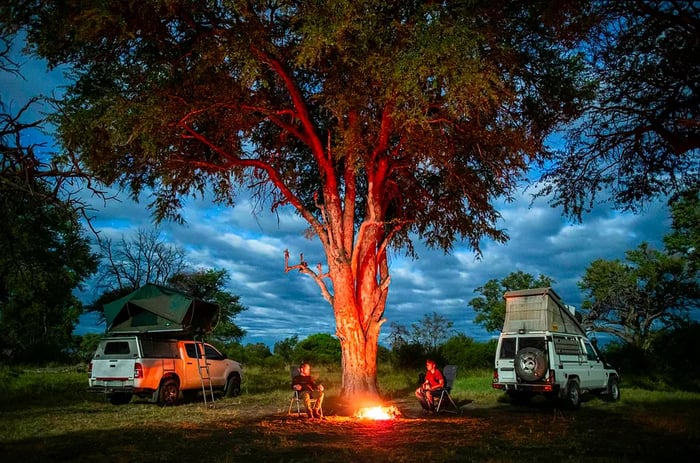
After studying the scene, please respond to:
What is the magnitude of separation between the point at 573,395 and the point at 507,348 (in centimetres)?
208

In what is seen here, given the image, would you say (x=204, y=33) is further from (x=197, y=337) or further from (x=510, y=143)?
(x=197, y=337)

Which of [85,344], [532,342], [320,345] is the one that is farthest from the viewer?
[320,345]

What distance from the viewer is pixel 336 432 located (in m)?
11.2

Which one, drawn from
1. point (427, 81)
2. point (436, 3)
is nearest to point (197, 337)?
point (427, 81)

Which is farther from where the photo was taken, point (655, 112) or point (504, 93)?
point (504, 93)

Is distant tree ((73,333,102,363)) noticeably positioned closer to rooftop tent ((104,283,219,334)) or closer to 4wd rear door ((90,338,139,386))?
rooftop tent ((104,283,219,334))

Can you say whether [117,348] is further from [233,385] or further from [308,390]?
[308,390]

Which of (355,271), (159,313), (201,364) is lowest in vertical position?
(201,364)

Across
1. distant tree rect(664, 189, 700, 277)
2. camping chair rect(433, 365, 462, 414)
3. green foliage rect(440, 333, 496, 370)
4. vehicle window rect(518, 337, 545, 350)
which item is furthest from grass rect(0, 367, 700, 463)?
distant tree rect(664, 189, 700, 277)

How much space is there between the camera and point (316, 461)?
25.4 ft

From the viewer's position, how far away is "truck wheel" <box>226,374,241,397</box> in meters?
20.1

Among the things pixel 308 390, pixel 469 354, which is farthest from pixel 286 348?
pixel 308 390

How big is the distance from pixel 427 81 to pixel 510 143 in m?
2.91

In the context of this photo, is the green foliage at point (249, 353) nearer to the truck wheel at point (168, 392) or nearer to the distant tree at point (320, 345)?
the distant tree at point (320, 345)
